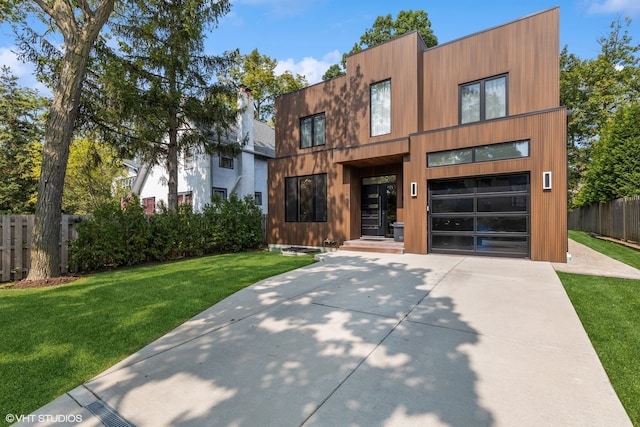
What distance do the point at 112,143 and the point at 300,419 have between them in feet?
38.5

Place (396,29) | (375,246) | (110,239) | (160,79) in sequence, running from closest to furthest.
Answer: (110,239)
(375,246)
(160,79)
(396,29)

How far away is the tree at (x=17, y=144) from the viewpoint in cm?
1766

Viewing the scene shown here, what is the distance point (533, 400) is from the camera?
204cm

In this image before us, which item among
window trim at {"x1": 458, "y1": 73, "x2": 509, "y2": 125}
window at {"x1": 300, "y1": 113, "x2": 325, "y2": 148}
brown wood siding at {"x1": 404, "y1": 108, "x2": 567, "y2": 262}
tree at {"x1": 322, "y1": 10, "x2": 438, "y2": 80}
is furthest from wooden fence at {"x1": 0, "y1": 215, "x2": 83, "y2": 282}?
tree at {"x1": 322, "y1": 10, "x2": 438, "y2": 80}

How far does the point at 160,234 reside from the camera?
27.7 ft

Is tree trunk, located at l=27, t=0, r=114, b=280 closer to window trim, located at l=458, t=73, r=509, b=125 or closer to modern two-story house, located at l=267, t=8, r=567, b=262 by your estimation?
modern two-story house, located at l=267, t=8, r=567, b=262

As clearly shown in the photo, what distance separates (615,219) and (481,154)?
28.1ft

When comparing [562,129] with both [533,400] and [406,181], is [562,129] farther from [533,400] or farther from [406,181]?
[533,400]

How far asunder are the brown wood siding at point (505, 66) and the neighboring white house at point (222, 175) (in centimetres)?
904

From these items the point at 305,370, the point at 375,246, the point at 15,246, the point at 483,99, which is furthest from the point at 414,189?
the point at 15,246

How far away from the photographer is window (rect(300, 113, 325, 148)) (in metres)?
11.3

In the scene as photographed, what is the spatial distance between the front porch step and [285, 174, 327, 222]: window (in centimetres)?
154

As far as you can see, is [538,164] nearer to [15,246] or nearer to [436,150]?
[436,150]

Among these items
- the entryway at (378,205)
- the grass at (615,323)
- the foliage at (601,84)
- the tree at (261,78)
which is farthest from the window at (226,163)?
the foliage at (601,84)
